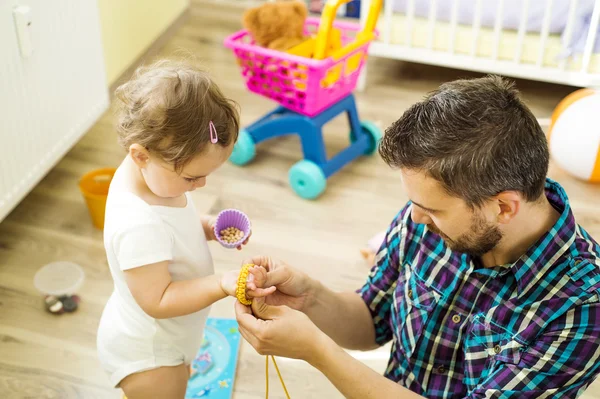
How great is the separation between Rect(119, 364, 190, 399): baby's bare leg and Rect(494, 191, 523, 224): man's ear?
0.72 meters

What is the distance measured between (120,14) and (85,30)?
606 millimetres

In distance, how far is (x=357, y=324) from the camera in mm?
1357

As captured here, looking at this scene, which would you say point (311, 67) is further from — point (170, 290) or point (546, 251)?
point (546, 251)

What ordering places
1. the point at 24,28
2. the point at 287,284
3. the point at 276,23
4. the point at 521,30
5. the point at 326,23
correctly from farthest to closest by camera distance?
the point at 521,30
the point at 276,23
the point at 326,23
the point at 24,28
the point at 287,284

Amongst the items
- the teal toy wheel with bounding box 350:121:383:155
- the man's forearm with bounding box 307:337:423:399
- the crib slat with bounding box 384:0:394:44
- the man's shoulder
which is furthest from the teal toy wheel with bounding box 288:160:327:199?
the man's shoulder

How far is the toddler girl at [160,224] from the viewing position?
1122 mm

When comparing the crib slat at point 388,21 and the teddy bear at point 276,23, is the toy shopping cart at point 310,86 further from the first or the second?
the crib slat at point 388,21

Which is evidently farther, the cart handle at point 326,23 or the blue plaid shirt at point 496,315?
the cart handle at point 326,23

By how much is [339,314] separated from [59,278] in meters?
0.94

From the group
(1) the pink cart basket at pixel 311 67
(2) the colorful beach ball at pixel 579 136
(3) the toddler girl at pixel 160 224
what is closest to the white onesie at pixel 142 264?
(3) the toddler girl at pixel 160 224

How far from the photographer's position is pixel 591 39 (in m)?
2.52

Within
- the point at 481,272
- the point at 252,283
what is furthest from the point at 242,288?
the point at 481,272

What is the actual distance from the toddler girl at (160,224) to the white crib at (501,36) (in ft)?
5.72

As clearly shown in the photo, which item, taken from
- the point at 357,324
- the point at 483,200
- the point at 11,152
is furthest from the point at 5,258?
the point at 483,200
